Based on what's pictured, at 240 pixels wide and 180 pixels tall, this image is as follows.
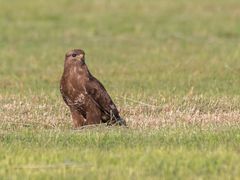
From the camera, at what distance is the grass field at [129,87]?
337 inches

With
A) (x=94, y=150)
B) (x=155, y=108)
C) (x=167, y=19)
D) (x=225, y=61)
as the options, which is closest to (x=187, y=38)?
(x=167, y=19)

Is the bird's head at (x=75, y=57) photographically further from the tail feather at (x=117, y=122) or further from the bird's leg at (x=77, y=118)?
the tail feather at (x=117, y=122)

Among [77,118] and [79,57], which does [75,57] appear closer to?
[79,57]

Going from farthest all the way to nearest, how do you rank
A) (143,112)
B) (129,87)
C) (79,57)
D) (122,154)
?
1. (129,87)
2. (143,112)
3. (79,57)
4. (122,154)

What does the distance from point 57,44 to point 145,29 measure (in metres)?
3.16

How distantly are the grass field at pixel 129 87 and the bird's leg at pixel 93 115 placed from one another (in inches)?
10.1

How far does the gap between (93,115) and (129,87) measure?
4.25 m

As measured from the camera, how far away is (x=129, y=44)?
858 inches

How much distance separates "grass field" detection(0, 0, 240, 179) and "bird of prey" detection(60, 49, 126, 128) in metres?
0.24

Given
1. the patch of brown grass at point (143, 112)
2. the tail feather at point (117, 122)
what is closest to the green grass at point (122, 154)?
the tail feather at point (117, 122)

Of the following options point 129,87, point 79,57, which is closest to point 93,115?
point 79,57

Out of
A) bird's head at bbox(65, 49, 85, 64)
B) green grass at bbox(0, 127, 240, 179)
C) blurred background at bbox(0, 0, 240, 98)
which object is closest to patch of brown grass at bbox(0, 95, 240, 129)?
bird's head at bbox(65, 49, 85, 64)

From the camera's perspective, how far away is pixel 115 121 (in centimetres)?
1099

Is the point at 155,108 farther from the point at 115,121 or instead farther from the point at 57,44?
the point at 57,44
